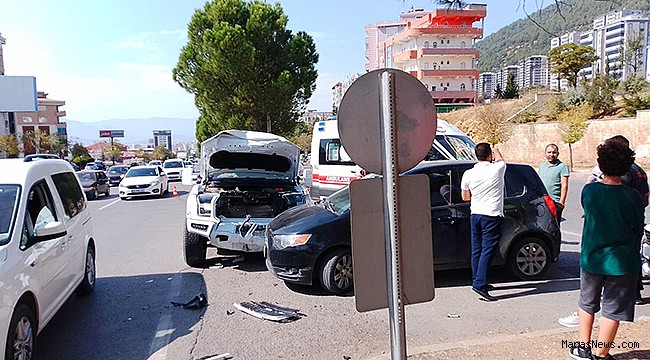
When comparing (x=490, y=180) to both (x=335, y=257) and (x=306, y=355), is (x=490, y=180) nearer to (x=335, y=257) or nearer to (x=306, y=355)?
(x=335, y=257)

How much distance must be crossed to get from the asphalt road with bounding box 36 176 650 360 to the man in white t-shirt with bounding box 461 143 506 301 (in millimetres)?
414

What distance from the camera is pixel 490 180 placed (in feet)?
17.8

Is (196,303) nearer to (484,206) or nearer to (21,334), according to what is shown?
(21,334)

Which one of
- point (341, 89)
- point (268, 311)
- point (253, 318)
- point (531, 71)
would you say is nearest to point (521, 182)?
point (268, 311)

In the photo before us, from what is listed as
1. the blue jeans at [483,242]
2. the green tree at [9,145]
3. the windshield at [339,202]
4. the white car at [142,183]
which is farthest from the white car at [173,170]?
the green tree at [9,145]

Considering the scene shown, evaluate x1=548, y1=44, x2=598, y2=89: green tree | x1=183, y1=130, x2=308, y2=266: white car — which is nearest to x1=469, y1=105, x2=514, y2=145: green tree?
x1=548, y1=44, x2=598, y2=89: green tree

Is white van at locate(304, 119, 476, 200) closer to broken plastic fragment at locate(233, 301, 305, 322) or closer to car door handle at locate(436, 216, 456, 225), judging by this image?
car door handle at locate(436, 216, 456, 225)

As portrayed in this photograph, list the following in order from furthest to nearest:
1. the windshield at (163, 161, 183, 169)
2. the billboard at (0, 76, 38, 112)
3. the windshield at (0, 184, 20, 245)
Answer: the billboard at (0, 76, 38, 112) → the windshield at (163, 161, 183, 169) → the windshield at (0, 184, 20, 245)

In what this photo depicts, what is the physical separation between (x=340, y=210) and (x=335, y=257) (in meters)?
0.64

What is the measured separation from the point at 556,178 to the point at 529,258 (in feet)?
4.21

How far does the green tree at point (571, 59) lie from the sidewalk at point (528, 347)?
51.9 meters

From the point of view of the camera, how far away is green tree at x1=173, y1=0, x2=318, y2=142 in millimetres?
25656

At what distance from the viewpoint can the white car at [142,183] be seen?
66.1ft

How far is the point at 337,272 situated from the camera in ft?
19.3
